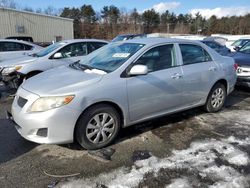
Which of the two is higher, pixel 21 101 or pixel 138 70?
pixel 138 70

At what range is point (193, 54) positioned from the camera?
4.97 m

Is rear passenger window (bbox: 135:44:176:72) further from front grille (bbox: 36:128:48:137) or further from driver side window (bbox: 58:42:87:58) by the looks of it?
driver side window (bbox: 58:42:87:58)

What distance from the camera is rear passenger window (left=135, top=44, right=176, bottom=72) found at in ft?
13.9

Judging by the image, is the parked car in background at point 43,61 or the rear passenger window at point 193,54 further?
the parked car in background at point 43,61

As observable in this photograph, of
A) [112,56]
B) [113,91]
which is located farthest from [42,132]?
[112,56]

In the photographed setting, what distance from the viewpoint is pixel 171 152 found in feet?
12.4

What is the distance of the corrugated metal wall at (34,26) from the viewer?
25172 mm

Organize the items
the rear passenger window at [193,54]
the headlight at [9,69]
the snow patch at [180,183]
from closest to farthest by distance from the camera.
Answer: the snow patch at [180,183] → the rear passenger window at [193,54] → the headlight at [9,69]

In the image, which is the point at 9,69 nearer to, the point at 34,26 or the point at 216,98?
the point at 216,98

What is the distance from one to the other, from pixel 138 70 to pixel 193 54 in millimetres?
1606

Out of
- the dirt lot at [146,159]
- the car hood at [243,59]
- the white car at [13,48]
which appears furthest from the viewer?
the white car at [13,48]

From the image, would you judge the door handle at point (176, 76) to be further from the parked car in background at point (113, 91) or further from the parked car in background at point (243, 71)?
the parked car in background at point (243, 71)

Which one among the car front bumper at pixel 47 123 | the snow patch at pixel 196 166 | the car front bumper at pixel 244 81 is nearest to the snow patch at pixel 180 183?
the snow patch at pixel 196 166

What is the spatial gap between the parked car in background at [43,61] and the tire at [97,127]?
3944mm
